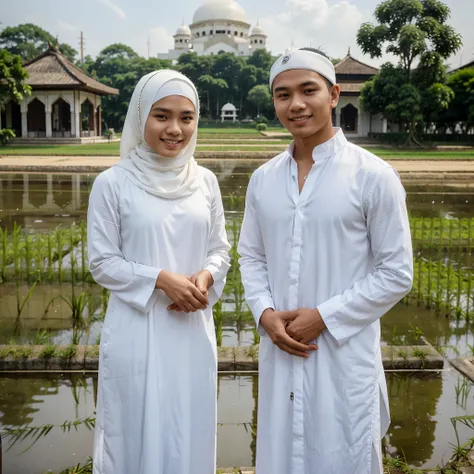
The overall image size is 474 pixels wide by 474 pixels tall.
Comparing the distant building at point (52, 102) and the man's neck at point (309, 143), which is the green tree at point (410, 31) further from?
the man's neck at point (309, 143)

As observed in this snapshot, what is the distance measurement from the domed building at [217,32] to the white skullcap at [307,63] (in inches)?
2370

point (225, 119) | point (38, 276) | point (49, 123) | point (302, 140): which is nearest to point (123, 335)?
point (302, 140)

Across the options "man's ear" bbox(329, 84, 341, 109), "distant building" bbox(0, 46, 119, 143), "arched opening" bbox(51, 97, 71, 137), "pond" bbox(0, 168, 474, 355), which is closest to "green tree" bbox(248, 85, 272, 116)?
"distant building" bbox(0, 46, 119, 143)

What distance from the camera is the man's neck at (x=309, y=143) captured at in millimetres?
1674

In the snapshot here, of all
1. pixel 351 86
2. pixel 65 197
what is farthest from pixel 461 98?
pixel 65 197

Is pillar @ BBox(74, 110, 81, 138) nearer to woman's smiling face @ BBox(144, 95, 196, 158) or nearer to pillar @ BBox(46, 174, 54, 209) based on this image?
pillar @ BBox(46, 174, 54, 209)

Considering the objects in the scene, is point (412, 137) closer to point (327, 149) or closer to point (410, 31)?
point (410, 31)

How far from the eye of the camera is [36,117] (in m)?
27.2

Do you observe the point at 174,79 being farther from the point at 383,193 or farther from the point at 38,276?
the point at 38,276

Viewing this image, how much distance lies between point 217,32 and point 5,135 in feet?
142

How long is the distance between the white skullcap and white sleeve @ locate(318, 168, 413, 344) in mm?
328

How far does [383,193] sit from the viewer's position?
155 centimetres

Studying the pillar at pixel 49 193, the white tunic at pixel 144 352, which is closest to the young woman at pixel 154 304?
the white tunic at pixel 144 352

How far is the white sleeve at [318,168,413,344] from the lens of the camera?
156cm
